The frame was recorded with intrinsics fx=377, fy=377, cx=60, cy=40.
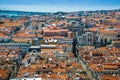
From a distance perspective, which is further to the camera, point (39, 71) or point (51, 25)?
point (51, 25)

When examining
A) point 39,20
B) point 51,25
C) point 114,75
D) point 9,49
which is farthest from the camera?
point 39,20

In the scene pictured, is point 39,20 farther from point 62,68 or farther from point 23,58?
point 62,68

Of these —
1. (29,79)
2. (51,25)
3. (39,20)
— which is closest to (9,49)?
(29,79)

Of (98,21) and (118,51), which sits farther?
(98,21)

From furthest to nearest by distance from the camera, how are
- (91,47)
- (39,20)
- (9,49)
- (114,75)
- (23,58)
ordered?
(39,20), (91,47), (9,49), (23,58), (114,75)

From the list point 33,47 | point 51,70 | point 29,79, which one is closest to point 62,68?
point 51,70

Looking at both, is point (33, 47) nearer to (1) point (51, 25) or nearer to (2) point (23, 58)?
(2) point (23, 58)

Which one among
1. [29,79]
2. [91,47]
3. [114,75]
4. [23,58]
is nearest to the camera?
[29,79]

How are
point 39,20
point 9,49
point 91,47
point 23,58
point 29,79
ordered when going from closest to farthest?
1. point 29,79
2. point 23,58
3. point 9,49
4. point 91,47
5. point 39,20

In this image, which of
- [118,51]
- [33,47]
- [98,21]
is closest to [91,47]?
[118,51]
